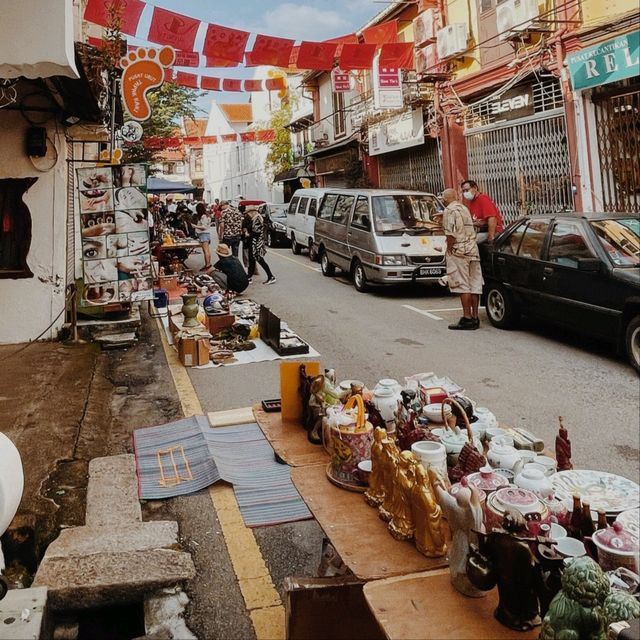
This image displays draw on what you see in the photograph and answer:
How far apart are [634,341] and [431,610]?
4554 millimetres

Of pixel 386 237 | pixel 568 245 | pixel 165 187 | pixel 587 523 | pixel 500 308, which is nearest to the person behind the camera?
pixel 587 523

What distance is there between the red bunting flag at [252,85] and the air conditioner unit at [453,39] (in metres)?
4.25

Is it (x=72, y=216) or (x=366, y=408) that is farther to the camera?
(x=72, y=216)

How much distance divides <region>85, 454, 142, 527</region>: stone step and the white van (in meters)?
11.5

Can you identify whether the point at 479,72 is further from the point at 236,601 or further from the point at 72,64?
the point at 236,601

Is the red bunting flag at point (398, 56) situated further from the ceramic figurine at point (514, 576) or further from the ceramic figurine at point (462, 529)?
the ceramic figurine at point (514, 576)

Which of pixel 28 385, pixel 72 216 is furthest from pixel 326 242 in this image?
pixel 28 385

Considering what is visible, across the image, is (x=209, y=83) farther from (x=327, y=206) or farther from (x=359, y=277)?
(x=359, y=277)

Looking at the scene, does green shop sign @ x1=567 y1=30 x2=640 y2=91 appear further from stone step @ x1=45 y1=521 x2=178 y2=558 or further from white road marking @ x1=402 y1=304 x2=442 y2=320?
stone step @ x1=45 y1=521 x2=178 y2=558

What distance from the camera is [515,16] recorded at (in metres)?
11.4

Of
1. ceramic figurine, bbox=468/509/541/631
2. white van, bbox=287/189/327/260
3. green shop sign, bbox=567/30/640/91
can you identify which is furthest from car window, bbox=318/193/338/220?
ceramic figurine, bbox=468/509/541/631

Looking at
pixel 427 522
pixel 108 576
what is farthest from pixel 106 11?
pixel 427 522

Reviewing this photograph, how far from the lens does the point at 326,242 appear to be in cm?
1338

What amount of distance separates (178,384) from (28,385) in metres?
1.37
